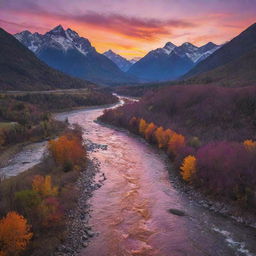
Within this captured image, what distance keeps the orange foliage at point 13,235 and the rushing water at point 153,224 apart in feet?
17.3

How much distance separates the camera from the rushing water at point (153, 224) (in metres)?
27.4

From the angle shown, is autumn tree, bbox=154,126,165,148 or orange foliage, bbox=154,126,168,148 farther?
autumn tree, bbox=154,126,165,148

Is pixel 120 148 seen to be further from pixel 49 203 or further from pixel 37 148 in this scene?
pixel 49 203

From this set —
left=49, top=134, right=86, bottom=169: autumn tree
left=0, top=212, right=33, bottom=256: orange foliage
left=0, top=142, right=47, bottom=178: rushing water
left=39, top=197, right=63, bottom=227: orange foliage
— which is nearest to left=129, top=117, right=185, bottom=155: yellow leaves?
left=49, top=134, right=86, bottom=169: autumn tree

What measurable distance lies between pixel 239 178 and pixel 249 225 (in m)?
6.75

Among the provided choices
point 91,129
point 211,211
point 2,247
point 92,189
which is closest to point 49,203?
point 2,247

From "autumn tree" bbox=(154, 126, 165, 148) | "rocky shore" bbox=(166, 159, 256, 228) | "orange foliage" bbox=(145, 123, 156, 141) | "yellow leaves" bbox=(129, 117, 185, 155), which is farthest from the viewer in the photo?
"orange foliage" bbox=(145, 123, 156, 141)

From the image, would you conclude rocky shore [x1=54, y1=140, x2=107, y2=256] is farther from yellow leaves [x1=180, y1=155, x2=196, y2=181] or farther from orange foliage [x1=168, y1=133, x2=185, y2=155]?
orange foliage [x1=168, y1=133, x2=185, y2=155]

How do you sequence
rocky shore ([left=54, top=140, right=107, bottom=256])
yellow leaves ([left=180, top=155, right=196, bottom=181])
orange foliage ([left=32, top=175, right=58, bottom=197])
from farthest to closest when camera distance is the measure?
yellow leaves ([left=180, top=155, right=196, bottom=181])
orange foliage ([left=32, top=175, right=58, bottom=197])
rocky shore ([left=54, top=140, right=107, bottom=256])

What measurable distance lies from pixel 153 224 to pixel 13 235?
1392 cm

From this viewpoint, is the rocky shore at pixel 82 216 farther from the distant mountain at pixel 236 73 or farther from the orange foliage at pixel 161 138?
the distant mountain at pixel 236 73

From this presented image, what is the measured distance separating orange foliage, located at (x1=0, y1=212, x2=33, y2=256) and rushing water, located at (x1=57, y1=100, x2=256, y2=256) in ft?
17.3

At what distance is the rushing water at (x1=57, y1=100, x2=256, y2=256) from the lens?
90.0ft

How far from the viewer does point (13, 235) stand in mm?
24656
